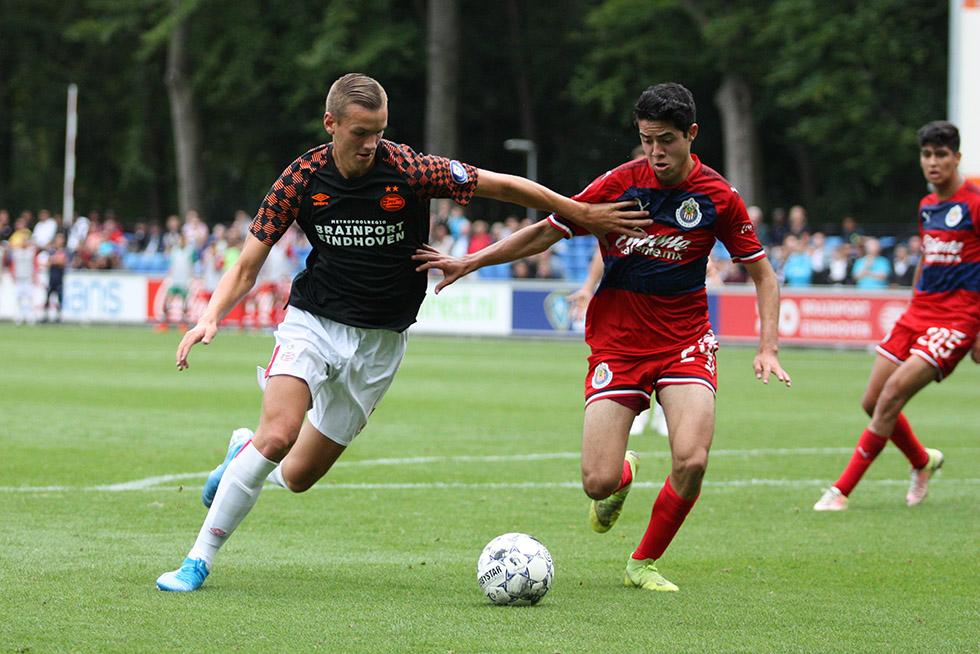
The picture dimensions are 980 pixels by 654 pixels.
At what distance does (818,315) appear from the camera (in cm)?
2406

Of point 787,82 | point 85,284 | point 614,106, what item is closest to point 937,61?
point 787,82

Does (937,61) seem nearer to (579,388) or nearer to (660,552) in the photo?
(579,388)

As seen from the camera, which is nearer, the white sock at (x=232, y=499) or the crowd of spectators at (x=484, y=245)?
the white sock at (x=232, y=499)

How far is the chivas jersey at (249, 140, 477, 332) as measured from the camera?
19.2ft

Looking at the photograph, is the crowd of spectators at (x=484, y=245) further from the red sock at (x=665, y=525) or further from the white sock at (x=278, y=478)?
the red sock at (x=665, y=525)

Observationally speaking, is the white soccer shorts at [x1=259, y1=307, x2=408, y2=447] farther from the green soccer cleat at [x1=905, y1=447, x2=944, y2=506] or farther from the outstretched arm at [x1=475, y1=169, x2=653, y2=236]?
the green soccer cleat at [x1=905, y1=447, x2=944, y2=506]

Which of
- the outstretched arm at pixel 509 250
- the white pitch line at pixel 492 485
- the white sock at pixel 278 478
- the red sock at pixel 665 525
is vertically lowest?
the white pitch line at pixel 492 485

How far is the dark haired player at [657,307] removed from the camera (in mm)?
6086

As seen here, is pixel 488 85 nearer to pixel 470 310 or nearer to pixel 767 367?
pixel 470 310

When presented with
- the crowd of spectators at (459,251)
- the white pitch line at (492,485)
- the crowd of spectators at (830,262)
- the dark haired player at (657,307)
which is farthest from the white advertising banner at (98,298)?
the dark haired player at (657,307)

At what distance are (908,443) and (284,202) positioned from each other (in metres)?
4.97

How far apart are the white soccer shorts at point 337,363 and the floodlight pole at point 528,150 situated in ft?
128

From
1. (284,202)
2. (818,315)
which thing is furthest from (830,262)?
(284,202)

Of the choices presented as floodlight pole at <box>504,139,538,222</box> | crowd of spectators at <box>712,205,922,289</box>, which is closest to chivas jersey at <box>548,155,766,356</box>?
crowd of spectators at <box>712,205,922,289</box>
